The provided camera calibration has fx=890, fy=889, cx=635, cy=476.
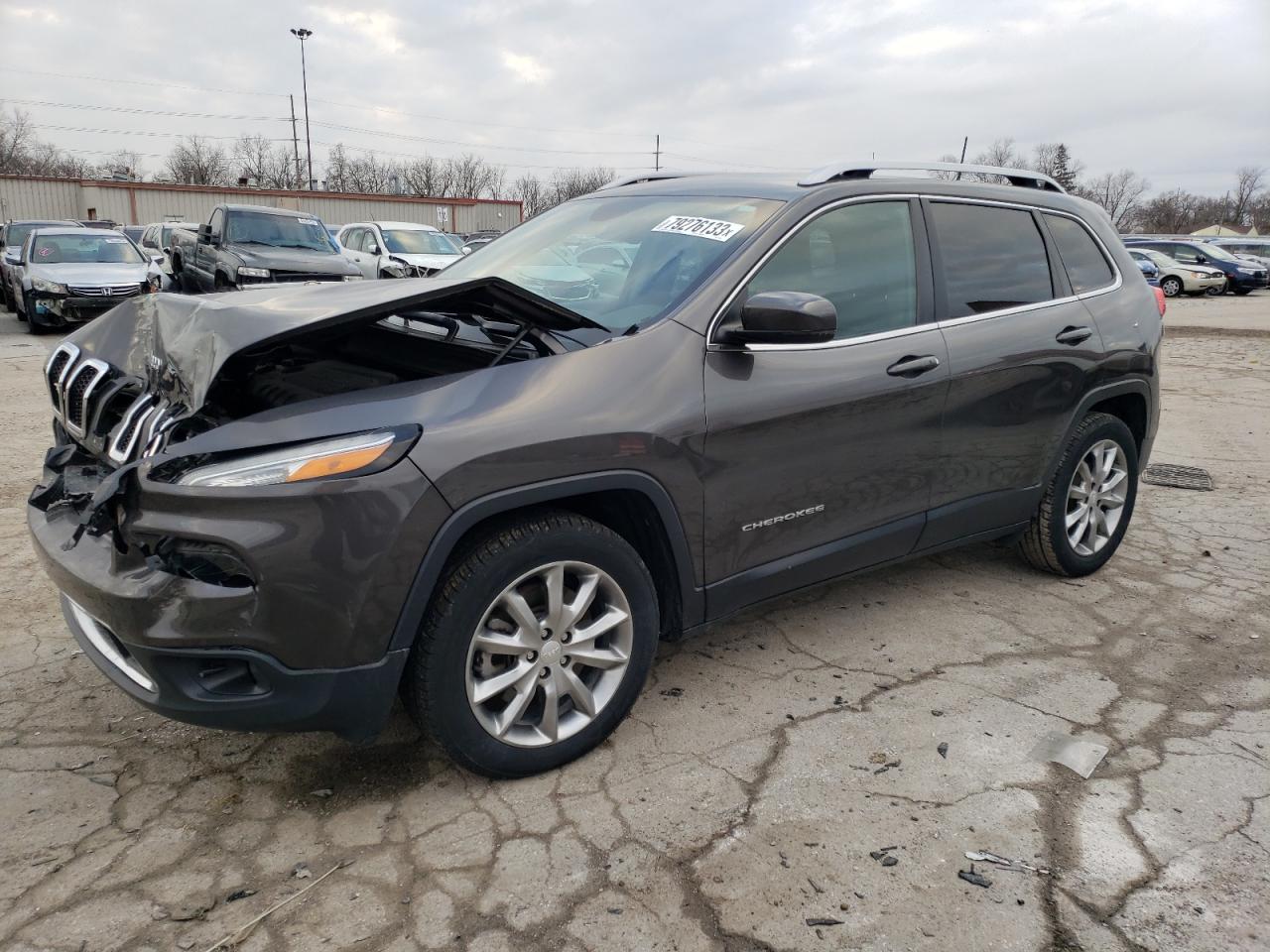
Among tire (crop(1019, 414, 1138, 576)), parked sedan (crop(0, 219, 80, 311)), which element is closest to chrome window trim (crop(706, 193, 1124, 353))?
tire (crop(1019, 414, 1138, 576))

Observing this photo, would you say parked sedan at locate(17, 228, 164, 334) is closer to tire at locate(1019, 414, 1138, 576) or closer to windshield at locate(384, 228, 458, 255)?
windshield at locate(384, 228, 458, 255)

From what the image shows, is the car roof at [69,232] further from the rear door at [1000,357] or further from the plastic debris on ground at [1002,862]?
the plastic debris on ground at [1002,862]

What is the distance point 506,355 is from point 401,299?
35cm

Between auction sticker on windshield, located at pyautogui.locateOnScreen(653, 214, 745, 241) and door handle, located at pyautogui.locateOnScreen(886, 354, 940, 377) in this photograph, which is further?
door handle, located at pyautogui.locateOnScreen(886, 354, 940, 377)

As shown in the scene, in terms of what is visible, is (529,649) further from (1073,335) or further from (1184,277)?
(1184,277)

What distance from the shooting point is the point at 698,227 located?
315 cm

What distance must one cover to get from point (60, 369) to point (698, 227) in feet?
7.85

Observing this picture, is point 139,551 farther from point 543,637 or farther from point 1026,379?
point 1026,379

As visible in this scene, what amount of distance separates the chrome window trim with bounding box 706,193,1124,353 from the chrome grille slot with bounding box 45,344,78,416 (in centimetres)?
232

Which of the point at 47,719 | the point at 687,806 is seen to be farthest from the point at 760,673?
the point at 47,719

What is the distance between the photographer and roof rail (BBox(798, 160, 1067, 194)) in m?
3.30

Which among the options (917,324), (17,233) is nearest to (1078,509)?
(917,324)

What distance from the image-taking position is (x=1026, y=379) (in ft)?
12.0

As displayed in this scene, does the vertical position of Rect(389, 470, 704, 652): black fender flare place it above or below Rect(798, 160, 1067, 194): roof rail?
below
